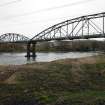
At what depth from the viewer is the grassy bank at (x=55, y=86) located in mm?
18906

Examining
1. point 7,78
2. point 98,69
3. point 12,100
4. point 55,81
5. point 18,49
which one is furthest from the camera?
point 18,49

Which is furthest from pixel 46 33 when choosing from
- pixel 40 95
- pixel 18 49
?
pixel 40 95

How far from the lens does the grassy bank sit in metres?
18.9

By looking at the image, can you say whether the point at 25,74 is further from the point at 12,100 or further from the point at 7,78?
the point at 12,100

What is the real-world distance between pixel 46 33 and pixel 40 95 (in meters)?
94.2

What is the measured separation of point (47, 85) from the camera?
23.6 meters

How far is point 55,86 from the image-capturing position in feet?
77.0

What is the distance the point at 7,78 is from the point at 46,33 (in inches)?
3456

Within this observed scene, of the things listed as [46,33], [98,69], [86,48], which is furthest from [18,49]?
[98,69]

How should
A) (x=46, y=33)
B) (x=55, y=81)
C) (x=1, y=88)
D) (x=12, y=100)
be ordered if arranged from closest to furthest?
(x=12, y=100)
(x=1, y=88)
(x=55, y=81)
(x=46, y=33)

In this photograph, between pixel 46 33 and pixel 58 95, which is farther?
pixel 46 33

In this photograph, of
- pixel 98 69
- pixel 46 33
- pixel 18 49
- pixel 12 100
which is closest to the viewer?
pixel 12 100

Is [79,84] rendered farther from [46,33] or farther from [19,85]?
[46,33]

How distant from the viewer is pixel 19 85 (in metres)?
23.7
